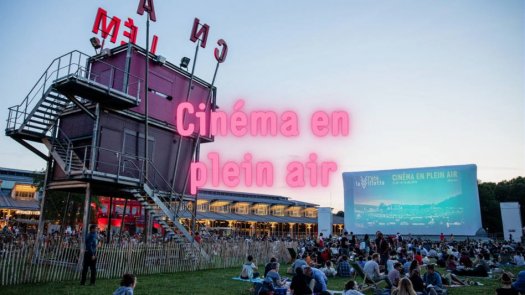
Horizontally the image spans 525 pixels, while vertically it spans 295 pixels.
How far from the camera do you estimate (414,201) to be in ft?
124

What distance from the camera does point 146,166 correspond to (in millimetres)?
19000

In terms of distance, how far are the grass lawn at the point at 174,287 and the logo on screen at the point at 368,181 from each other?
947 inches

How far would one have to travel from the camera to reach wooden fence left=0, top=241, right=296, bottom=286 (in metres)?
12.1

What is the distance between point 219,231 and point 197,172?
30.8 m

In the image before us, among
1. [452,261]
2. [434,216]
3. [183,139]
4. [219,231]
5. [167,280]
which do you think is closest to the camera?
[167,280]

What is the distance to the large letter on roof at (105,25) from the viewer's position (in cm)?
2017

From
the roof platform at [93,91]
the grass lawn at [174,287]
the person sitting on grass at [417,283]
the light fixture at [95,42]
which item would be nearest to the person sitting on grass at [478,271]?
the grass lawn at [174,287]

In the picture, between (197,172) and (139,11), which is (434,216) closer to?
(197,172)

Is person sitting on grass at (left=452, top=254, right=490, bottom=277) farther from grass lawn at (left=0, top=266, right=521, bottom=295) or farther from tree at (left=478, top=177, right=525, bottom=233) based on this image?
tree at (left=478, top=177, right=525, bottom=233)

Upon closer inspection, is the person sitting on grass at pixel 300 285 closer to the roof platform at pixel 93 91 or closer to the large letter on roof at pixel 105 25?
the roof platform at pixel 93 91

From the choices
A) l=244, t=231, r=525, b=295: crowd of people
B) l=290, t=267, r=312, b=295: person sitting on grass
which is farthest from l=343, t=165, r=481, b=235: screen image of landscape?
l=290, t=267, r=312, b=295: person sitting on grass

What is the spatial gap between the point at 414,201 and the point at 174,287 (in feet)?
102

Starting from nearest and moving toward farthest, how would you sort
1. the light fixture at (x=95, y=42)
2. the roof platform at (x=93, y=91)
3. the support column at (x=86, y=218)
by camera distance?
the roof platform at (x=93, y=91)
the support column at (x=86, y=218)
the light fixture at (x=95, y=42)

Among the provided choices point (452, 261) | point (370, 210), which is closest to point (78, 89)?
point (452, 261)
